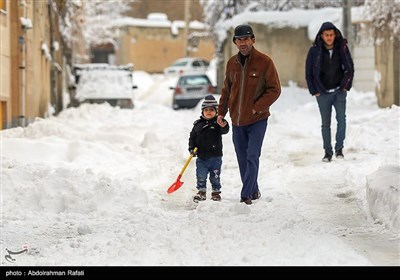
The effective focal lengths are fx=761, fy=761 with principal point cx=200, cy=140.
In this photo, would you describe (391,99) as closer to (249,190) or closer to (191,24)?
(249,190)

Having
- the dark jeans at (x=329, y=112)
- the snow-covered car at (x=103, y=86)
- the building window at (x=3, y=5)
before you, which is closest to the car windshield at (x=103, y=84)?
the snow-covered car at (x=103, y=86)

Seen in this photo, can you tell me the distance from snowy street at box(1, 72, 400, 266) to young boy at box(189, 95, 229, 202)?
12.3 inches

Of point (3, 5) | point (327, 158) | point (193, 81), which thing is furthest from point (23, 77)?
point (193, 81)

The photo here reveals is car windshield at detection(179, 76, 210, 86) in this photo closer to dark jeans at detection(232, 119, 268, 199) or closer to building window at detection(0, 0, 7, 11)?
building window at detection(0, 0, 7, 11)

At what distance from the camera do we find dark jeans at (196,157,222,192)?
7918 mm

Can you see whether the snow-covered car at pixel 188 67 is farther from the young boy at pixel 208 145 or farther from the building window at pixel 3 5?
the young boy at pixel 208 145

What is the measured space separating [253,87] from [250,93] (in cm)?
7

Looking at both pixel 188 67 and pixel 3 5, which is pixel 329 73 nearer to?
pixel 3 5

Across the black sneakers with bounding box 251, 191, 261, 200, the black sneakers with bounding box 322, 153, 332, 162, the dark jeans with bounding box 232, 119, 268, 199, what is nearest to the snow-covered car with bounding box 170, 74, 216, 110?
the black sneakers with bounding box 322, 153, 332, 162

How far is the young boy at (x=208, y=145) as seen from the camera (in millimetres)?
7953

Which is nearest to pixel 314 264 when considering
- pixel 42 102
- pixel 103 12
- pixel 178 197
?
pixel 178 197

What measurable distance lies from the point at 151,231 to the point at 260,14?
70.1 feet

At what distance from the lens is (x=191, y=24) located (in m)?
57.0

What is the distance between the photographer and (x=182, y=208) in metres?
7.50
